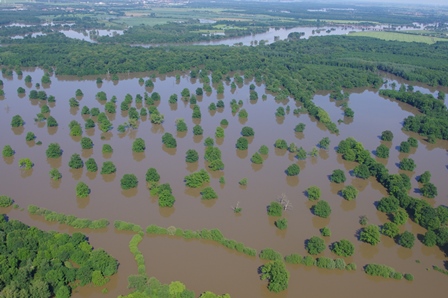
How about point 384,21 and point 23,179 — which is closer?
point 23,179

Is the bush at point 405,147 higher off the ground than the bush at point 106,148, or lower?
lower

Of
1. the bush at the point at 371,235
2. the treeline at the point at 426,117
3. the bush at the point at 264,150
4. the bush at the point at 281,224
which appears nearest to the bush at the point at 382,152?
the treeline at the point at 426,117

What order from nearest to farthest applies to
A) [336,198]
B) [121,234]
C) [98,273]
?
[98,273] → [121,234] → [336,198]

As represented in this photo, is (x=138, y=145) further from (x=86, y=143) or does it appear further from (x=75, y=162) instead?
(x=75, y=162)

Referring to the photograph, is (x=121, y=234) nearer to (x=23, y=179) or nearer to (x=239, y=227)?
(x=239, y=227)

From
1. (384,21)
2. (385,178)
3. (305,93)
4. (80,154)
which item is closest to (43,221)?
(80,154)

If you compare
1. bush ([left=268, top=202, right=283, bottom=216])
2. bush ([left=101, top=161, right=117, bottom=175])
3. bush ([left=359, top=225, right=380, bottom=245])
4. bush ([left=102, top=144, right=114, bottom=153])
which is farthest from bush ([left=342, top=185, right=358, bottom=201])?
bush ([left=102, top=144, right=114, bottom=153])

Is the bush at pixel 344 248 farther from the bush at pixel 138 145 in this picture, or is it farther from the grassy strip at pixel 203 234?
the bush at pixel 138 145

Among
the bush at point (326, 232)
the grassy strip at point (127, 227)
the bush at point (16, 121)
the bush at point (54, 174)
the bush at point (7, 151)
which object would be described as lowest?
Result: the bush at point (326, 232)
